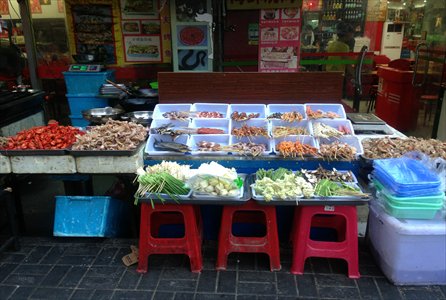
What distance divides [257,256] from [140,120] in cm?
220

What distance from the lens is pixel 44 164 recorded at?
3.77m

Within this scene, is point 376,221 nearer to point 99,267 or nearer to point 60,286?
point 99,267

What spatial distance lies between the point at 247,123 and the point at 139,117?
1.52 m

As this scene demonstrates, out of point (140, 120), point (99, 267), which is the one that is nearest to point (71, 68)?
point (140, 120)

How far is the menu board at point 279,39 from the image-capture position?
6.75m

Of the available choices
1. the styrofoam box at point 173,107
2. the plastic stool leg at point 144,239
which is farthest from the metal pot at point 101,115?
the plastic stool leg at point 144,239

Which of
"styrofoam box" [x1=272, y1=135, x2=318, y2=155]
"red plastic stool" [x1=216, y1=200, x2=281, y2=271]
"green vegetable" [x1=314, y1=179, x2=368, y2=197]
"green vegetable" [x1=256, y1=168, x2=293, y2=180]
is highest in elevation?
"styrofoam box" [x1=272, y1=135, x2=318, y2=155]

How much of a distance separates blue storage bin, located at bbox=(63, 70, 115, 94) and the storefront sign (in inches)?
104

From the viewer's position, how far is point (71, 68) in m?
6.55

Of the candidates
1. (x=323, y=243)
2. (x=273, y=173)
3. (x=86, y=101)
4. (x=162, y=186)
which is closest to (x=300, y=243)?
(x=323, y=243)

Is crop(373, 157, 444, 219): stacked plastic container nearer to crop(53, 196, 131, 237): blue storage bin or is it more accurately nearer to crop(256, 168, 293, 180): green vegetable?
crop(256, 168, 293, 180): green vegetable

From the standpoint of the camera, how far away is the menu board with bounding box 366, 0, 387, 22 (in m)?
9.04

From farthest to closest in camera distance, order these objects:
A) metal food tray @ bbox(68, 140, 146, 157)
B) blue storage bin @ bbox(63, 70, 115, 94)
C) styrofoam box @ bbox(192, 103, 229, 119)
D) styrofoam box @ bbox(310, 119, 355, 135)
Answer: blue storage bin @ bbox(63, 70, 115, 94)
styrofoam box @ bbox(192, 103, 229, 119)
styrofoam box @ bbox(310, 119, 355, 135)
metal food tray @ bbox(68, 140, 146, 157)

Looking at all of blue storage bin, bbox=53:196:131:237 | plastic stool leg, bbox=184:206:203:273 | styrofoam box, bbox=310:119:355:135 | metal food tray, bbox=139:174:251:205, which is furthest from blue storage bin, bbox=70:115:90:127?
styrofoam box, bbox=310:119:355:135
